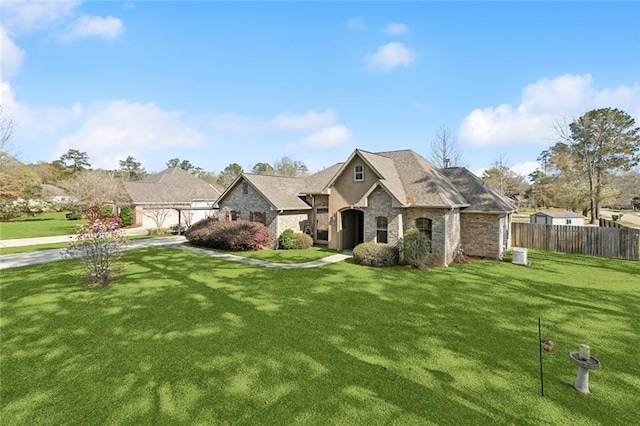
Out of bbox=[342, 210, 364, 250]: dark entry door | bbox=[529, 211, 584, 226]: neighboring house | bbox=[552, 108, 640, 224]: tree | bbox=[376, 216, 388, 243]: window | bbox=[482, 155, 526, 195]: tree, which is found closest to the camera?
bbox=[376, 216, 388, 243]: window

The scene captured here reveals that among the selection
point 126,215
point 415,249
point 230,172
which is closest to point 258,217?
point 415,249

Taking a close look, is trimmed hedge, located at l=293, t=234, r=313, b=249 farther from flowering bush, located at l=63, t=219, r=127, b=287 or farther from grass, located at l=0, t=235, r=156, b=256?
grass, located at l=0, t=235, r=156, b=256

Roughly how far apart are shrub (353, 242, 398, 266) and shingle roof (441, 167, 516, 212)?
587cm

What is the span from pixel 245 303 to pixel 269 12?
13583 mm

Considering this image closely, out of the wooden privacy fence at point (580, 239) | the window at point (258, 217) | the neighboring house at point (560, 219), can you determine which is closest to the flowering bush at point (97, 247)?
the window at point (258, 217)

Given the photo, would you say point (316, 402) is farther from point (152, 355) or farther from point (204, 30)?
point (204, 30)

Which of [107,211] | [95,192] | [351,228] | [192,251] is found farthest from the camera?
[107,211]

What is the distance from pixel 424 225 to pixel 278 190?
11143 millimetres

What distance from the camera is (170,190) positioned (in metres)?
40.0

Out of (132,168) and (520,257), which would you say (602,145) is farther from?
(132,168)

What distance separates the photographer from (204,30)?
613 inches

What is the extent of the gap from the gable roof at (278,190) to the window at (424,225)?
28.2 ft

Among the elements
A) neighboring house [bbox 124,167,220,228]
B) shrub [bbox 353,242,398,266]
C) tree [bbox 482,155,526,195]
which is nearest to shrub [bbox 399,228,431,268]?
shrub [bbox 353,242,398,266]

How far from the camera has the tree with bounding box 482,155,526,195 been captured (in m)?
49.5
